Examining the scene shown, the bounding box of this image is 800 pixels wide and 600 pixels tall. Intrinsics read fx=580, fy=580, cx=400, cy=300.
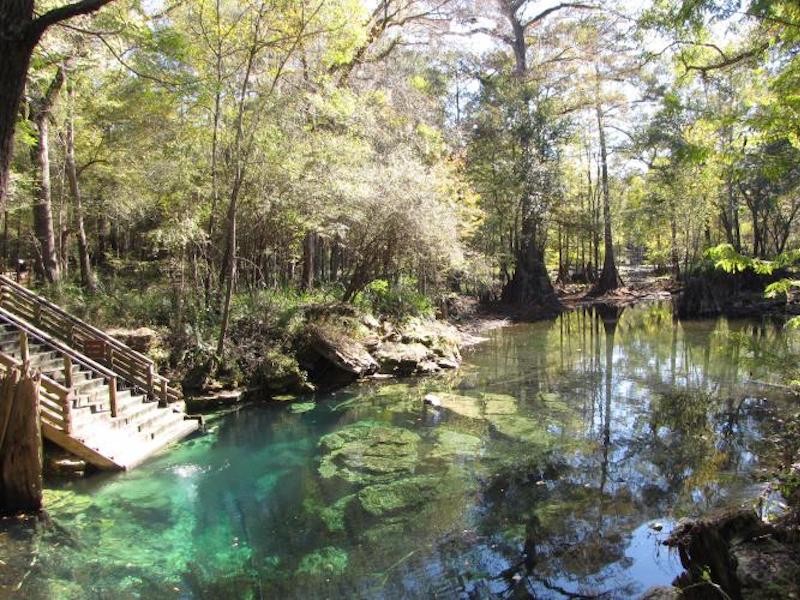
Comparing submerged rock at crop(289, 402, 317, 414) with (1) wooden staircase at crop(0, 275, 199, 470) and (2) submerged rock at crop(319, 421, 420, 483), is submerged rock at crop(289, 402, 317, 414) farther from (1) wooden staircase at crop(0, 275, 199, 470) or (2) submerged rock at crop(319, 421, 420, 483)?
(1) wooden staircase at crop(0, 275, 199, 470)

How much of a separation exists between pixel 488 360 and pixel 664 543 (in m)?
11.9

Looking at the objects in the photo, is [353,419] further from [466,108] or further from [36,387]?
[466,108]

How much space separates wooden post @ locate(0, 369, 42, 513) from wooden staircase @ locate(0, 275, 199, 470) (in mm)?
679

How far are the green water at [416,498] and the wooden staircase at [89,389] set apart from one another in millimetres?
526

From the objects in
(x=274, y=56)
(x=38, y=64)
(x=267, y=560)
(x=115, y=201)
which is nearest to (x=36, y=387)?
(x=267, y=560)

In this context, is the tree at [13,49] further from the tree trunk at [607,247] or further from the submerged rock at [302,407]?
the tree trunk at [607,247]

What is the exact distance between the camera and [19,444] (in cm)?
677

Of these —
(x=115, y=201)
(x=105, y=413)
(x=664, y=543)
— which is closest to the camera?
(x=664, y=543)

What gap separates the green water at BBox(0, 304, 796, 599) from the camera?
5617 millimetres

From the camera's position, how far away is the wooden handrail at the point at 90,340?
1083 centimetres

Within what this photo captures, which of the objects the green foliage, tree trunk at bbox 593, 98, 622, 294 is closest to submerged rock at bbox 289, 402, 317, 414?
the green foliage

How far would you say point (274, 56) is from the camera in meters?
13.5

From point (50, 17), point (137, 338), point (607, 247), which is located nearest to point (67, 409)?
point (137, 338)

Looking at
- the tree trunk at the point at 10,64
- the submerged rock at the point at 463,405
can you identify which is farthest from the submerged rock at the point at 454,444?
the tree trunk at the point at 10,64
